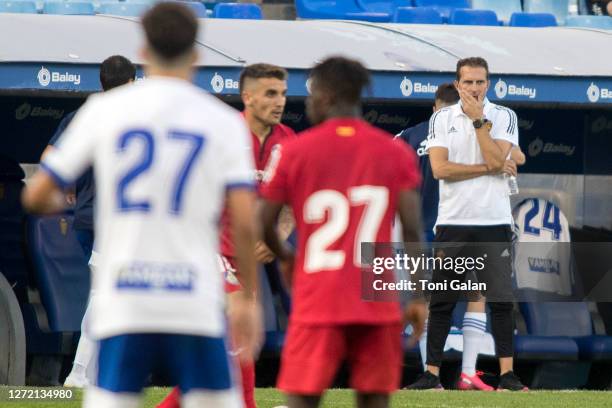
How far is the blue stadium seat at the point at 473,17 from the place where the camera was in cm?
1443

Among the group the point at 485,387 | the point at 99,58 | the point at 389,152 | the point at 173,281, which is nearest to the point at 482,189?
the point at 485,387

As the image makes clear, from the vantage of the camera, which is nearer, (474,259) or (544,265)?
(474,259)

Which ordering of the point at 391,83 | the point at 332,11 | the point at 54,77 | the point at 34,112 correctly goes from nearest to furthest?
the point at 54,77
the point at 391,83
the point at 34,112
the point at 332,11

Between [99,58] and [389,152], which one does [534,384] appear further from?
[389,152]

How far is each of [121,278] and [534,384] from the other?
8.13 meters

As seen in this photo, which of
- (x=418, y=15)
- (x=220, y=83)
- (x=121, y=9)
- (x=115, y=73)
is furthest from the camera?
(x=418, y=15)

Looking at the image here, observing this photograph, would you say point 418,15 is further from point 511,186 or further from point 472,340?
point 472,340

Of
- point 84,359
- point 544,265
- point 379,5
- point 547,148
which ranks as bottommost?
point 84,359

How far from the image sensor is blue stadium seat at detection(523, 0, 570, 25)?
1689 centimetres

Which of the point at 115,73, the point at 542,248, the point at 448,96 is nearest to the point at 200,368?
the point at 115,73

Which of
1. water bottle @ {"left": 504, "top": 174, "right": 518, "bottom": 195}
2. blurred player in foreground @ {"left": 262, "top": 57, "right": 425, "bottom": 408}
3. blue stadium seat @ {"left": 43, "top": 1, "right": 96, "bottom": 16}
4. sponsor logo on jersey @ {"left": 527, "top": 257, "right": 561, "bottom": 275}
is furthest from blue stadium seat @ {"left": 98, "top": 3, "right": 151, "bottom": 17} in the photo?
blurred player in foreground @ {"left": 262, "top": 57, "right": 425, "bottom": 408}

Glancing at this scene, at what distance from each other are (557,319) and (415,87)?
8.23 ft

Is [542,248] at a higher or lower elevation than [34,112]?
lower

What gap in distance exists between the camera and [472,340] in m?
11.0
